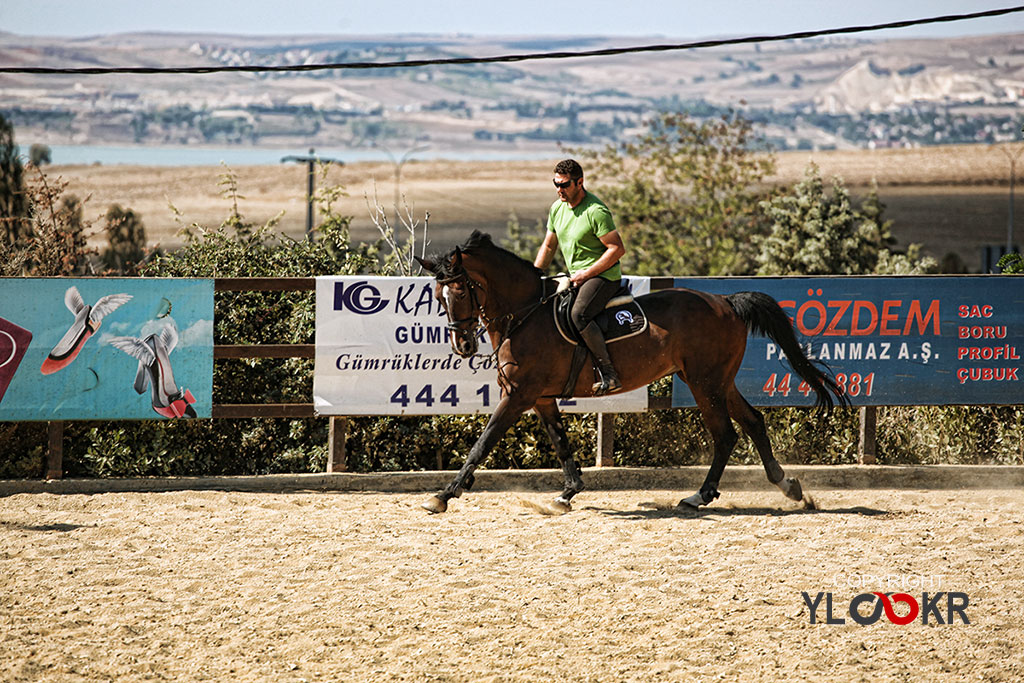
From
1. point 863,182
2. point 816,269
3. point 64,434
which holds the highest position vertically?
point 863,182

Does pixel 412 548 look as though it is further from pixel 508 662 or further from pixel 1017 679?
pixel 1017 679

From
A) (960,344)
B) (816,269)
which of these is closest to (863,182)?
(816,269)

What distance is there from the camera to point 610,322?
30.4 feet

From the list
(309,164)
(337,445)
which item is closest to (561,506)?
(337,445)

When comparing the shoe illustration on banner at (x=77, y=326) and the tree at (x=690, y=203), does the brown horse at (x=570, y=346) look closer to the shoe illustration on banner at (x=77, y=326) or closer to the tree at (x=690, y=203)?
the shoe illustration on banner at (x=77, y=326)

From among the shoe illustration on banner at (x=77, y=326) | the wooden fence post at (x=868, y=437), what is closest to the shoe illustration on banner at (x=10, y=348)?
the shoe illustration on banner at (x=77, y=326)

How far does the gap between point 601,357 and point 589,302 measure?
0.46m

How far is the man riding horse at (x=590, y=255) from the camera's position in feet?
29.7

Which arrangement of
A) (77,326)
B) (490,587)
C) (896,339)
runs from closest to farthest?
(490,587), (77,326), (896,339)

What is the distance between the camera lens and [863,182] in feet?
485

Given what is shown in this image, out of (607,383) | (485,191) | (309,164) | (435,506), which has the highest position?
(485,191)

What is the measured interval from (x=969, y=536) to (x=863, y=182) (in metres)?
147

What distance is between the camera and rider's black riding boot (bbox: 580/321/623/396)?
9117 mm

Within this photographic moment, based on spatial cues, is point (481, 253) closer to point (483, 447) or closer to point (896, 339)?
point (483, 447)
